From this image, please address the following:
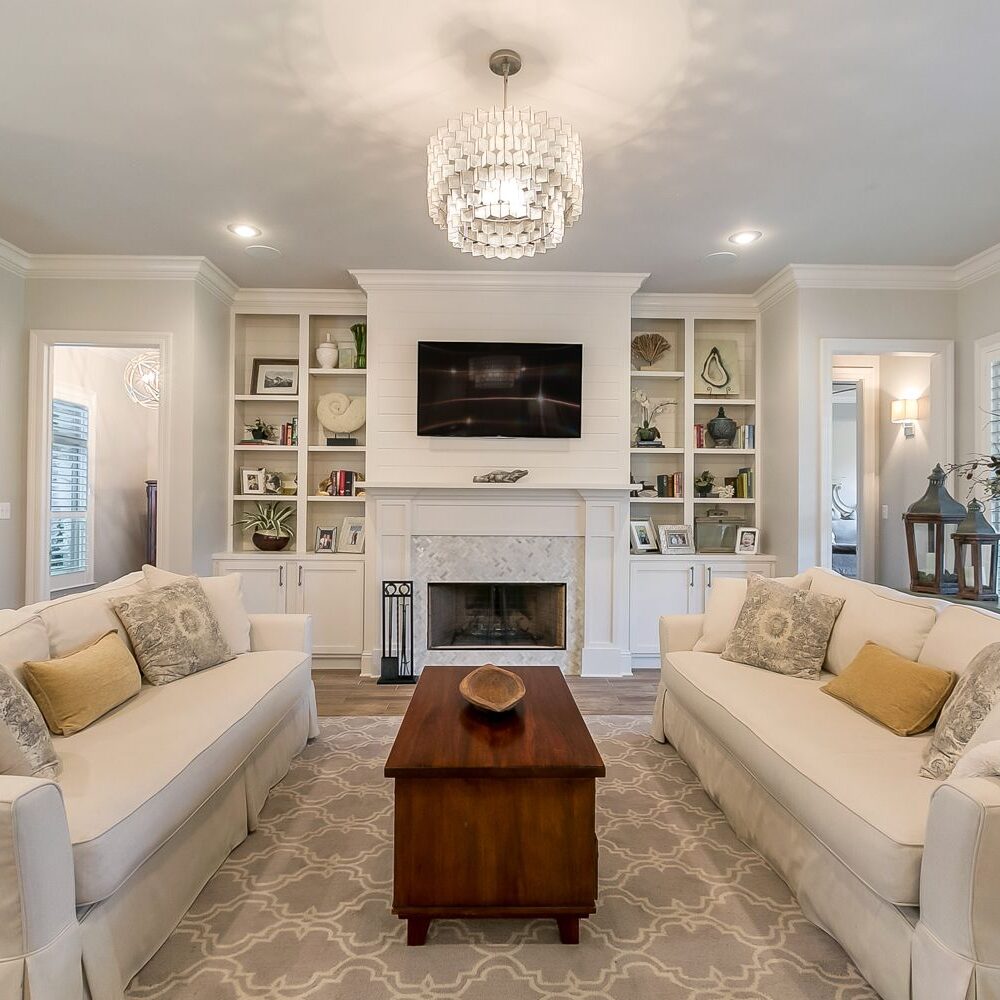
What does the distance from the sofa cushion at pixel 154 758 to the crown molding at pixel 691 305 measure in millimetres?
3785

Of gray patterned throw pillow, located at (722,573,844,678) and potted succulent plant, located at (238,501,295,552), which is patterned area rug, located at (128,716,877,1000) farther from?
potted succulent plant, located at (238,501,295,552)

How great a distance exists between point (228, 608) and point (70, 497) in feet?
10.8

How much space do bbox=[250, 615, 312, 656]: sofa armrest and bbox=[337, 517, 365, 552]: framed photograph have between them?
5.49 ft

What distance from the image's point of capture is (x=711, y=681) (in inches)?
105

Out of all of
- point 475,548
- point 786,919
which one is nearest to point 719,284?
point 475,548

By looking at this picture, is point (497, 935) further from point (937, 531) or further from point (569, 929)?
point (937, 531)

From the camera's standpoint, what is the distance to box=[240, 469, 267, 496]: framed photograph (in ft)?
15.9

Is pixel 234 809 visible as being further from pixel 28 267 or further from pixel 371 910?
pixel 28 267

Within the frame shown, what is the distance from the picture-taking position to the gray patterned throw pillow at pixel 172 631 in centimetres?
250

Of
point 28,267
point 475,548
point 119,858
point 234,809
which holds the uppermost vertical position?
point 28,267

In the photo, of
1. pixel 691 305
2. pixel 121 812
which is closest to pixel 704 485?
pixel 691 305

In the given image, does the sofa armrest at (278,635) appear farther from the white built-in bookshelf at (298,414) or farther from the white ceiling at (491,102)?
the white ceiling at (491,102)

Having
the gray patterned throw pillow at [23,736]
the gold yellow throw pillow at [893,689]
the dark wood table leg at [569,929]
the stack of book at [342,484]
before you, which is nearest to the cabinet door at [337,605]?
the stack of book at [342,484]

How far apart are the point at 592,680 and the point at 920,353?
327cm
